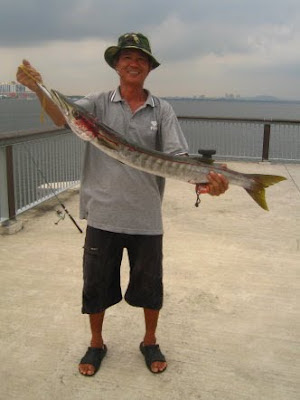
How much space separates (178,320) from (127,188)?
142cm

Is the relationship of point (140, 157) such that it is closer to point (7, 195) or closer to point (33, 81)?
point (33, 81)

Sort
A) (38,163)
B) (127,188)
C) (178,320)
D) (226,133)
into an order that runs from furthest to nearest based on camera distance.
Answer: (226,133), (38,163), (178,320), (127,188)

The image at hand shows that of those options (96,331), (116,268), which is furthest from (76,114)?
(96,331)

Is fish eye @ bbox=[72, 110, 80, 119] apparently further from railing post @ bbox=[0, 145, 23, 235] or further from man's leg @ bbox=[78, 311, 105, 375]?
railing post @ bbox=[0, 145, 23, 235]

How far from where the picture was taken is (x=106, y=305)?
10.2ft

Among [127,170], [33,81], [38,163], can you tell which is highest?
[33,81]

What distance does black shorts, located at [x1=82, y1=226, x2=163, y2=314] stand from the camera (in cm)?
296

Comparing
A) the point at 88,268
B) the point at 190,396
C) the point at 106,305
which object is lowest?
the point at 190,396

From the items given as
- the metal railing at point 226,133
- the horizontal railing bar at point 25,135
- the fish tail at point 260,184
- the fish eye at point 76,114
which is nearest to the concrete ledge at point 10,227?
the horizontal railing bar at point 25,135

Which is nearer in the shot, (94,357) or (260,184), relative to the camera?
(260,184)

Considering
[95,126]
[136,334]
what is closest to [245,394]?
[136,334]

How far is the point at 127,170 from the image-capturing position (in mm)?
2873

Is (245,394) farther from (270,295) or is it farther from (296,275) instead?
(296,275)

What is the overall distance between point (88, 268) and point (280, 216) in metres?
4.59
